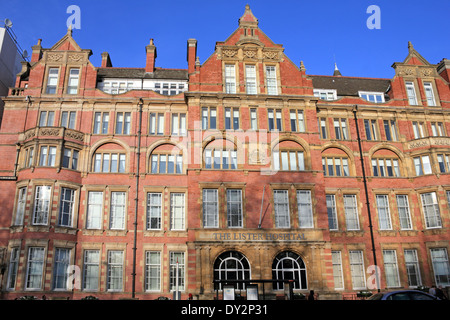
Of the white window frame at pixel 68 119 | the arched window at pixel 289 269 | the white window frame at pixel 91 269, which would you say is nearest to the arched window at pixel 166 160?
the white window frame at pixel 68 119

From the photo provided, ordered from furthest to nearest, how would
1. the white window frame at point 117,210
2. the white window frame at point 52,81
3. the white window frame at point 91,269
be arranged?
the white window frame at point 52,81 → the white window frame at point 117,210 → the white window frame at point 91,269

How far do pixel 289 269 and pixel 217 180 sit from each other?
9.43 meters

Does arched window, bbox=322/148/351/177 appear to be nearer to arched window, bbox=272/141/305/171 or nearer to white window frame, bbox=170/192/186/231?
arched window, bbox=272/141/305/171

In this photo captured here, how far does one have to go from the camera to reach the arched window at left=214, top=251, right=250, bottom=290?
29562 mm

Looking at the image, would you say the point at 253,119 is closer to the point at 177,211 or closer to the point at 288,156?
A: the point at 288,156

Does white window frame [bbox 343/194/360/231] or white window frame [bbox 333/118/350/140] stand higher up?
white window frame [bbox 333/118/350/140]

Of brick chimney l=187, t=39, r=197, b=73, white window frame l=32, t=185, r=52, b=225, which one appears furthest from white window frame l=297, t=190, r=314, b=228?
white window frame l=32, t=185, r=52, b=225

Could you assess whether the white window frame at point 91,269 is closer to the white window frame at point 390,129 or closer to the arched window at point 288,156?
the arched window at point 288,156

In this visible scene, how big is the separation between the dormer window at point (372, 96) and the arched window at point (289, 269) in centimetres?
1985

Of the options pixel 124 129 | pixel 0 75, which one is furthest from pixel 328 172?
pixel 0 75

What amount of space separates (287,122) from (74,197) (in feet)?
65.5

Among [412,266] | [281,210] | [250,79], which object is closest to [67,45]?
[250,79]

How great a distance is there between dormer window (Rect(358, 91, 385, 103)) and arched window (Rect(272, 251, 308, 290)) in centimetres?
1985

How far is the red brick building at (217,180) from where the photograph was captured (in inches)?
1178
